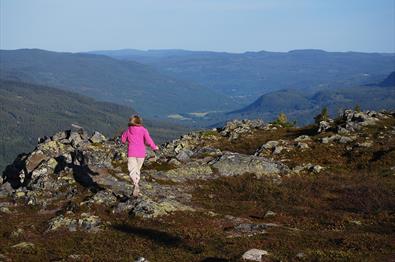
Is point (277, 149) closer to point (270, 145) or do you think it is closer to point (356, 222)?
point (270, 145)

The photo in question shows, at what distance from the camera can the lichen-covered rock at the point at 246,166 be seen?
37.1 m

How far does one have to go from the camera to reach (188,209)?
27.1 metres

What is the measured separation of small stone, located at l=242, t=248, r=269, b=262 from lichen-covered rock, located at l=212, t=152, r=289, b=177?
18.1m

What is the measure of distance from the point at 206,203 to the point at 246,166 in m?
9.12

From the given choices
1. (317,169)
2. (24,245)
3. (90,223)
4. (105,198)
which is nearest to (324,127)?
(317,169)

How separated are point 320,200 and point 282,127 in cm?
3776

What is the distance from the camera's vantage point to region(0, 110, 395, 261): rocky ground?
A: 19969 millimetres

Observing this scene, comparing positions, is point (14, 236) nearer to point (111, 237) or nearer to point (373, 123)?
point (111, 237)

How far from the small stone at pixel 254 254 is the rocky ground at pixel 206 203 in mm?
42

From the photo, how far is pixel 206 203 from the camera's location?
2927cm

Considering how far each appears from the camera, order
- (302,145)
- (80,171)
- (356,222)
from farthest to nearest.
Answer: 1. (302,145)
2. (80,171)
3. (356,222)

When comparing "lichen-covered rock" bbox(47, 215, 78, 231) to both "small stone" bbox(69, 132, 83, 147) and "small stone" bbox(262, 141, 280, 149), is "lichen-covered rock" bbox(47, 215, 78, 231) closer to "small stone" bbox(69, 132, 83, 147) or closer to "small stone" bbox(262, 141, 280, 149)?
"small stone" bbox(69, 132, 83, 147)

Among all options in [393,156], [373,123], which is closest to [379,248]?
[393,156]

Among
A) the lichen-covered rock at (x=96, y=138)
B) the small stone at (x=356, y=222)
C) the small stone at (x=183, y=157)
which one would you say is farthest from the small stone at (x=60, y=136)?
the small stone at (x=356, y=222)
